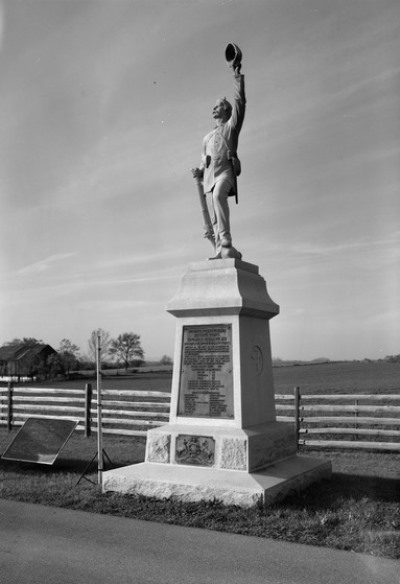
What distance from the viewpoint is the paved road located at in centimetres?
427

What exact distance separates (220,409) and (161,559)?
103 inches

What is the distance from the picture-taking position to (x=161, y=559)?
15.3 ft

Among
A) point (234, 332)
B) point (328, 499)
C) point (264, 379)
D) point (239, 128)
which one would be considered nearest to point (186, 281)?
point (234, 332)

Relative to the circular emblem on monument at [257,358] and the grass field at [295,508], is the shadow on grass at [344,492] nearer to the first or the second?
the grass field at [295,508]

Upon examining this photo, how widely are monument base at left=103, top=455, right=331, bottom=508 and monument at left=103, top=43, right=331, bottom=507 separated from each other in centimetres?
1

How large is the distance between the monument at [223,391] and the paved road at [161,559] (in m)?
1.00

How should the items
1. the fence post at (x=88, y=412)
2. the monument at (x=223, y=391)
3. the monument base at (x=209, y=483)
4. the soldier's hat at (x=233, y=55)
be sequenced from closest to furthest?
1. the monument base at (x=209, y=483)
2. the monument at (x=223, y=391)
3. the soldier's hat at (x=233, y=55)
4. the fence post at (x=88, y=412)

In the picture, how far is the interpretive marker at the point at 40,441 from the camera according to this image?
29.4 feet

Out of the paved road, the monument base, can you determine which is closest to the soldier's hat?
the monument base

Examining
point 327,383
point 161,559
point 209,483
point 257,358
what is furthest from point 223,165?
point 327,383

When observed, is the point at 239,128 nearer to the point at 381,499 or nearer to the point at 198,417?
the point at 198,417

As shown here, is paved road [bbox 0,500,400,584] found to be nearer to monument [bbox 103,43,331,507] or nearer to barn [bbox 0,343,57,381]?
monument [bbox 103,43,331,507]

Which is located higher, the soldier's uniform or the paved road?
the soldier's uniform

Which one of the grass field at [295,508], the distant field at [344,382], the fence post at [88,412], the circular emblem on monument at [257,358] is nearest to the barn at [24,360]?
the distant field at [344,382]
